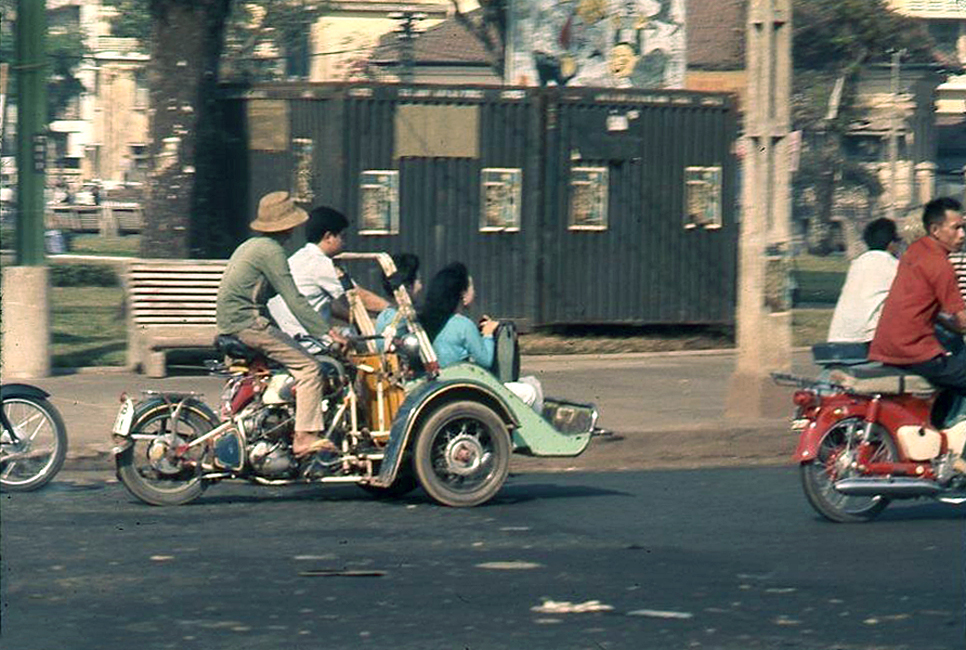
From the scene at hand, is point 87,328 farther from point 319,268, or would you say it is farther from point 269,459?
point 269,459

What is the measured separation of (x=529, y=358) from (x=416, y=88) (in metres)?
2.86

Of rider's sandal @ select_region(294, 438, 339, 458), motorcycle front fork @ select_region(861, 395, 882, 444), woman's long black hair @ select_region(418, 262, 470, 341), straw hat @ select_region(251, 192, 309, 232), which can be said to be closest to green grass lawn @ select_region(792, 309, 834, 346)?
woman's long black hair @ select_region(418, 262, 470, 341)

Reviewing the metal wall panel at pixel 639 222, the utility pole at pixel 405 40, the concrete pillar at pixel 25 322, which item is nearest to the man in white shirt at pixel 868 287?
the concrete pillar at pixel 25 322

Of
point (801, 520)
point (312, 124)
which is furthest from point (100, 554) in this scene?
point (312, 124)

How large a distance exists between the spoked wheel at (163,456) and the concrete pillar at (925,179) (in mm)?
43442

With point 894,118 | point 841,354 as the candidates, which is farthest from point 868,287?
point 894,118

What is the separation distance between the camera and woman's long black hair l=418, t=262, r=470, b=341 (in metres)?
11.4

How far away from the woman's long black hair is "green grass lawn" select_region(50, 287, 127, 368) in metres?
7.24

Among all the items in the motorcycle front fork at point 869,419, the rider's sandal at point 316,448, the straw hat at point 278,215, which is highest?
the straw hat at point 278,215

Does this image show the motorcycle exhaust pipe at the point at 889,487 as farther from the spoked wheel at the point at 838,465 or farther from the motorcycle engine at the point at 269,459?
the motorcycle engine at the point at 269,459

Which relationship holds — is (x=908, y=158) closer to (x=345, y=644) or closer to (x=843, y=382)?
(x=843, y=382)

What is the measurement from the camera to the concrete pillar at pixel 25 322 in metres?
16.2

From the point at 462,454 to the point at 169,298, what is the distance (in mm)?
7297

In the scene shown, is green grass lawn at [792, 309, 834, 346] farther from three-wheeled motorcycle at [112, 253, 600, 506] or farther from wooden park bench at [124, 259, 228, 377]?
three-wheeled motorcycle at [112, 253, 600, 506]
